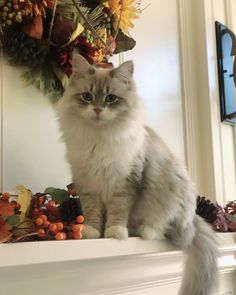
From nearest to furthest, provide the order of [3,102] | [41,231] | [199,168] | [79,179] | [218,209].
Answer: [41,231]
[79,179]
[3,102]
[218,209]
[199,168]

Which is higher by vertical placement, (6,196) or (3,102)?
(3,102)

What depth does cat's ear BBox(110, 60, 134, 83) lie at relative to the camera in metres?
1.25

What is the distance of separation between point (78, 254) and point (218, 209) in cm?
82

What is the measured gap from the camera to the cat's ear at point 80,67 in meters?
1.24

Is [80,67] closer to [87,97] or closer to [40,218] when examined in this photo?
[87,97]

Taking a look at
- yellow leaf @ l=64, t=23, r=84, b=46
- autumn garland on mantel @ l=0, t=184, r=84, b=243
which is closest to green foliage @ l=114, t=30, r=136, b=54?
yellow leaf @ l=64, t=23, r=84, b=46

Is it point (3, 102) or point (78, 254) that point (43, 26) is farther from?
point (78, 254)

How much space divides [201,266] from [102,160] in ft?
1.46

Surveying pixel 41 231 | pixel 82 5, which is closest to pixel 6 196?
pixel 41 231

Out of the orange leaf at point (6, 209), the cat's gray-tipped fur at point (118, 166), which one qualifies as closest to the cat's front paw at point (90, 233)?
the cat's gray-tipped fur at point (118, 166)

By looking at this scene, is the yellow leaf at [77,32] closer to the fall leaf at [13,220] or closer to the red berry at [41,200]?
the red berry at [41,200]

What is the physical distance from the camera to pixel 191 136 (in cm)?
217

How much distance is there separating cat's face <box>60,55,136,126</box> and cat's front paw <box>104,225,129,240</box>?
28cm

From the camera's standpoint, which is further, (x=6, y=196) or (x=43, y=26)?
(x=43, y=26)
